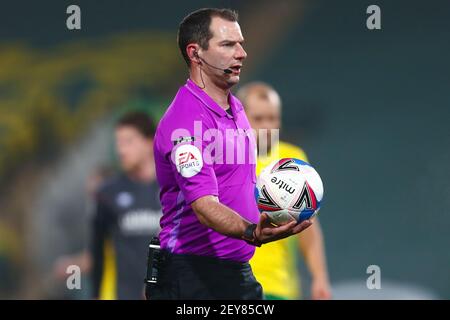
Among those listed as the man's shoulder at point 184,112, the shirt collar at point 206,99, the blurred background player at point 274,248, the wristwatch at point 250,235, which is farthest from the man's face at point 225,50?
the blurred background player at point 274,248

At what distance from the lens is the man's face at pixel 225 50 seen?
450cm

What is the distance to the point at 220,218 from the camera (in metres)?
4.09

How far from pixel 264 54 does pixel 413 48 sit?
1.62 m

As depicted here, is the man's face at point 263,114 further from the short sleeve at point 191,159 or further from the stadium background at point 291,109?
the stadium background at point 291,109

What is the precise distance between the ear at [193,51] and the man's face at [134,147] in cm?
309

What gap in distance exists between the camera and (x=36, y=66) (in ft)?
32.9

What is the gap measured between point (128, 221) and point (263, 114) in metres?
1.63

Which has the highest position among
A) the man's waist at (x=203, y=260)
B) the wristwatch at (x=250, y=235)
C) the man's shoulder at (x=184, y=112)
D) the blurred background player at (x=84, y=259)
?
the man's shoulder at (x=184, y=112)

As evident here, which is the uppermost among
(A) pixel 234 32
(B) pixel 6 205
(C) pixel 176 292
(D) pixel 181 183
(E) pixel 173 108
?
(A) pixel 234 32

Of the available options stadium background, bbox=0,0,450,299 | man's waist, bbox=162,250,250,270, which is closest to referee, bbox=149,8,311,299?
man's waist, bbox=162,250,250,270

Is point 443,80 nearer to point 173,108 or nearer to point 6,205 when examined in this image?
point 6,205

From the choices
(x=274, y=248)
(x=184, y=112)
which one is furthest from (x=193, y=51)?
(x=274, y=248)

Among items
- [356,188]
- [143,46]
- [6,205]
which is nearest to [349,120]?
[356,188]

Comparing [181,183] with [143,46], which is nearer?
[181,183]
